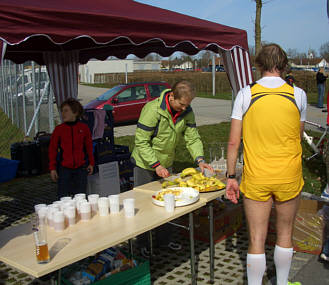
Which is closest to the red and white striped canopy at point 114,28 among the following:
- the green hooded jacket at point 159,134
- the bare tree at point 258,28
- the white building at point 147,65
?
the green hooded jacket at point 159,134

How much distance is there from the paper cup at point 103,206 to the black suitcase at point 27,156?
4351 millimetres

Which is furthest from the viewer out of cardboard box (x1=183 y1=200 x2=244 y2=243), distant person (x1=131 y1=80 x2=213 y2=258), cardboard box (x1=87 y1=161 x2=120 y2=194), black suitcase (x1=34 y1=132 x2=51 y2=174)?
black suitcase (x1=34 y1=132 x2=51 y2=174)

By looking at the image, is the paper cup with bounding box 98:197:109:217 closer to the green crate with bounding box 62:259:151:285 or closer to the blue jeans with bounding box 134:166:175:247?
the green crate with bounding box 62:259:151:285

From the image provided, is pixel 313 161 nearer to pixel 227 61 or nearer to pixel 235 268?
pixel 227 61

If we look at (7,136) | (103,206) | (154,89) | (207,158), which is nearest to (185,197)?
(103,206)

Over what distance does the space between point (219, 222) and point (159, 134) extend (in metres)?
1.35

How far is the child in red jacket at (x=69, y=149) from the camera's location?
431 cm

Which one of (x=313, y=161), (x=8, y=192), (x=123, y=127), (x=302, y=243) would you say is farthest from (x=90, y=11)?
(x=123, y=127)

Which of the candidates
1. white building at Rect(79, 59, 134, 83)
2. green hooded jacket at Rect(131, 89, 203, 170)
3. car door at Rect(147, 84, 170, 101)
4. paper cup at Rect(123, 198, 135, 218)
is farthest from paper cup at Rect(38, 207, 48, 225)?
white building at Rect(79, 59, 134, 83)

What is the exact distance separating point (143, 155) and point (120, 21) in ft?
4.54

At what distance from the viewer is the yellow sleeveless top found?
Answer: 2.54 meters

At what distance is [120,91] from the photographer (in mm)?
13477

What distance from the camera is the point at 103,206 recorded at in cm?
288

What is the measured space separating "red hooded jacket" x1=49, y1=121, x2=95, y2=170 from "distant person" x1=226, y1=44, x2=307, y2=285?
2215 millimetres
